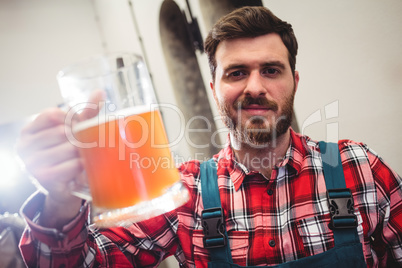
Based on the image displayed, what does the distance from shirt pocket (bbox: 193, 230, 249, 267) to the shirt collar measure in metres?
0.17

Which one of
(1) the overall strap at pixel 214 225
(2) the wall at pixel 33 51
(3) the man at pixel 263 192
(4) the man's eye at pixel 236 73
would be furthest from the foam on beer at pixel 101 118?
(2) the wall at pixel 33 51

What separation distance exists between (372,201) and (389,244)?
19cm

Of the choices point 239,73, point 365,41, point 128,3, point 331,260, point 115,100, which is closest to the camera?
point 115,100

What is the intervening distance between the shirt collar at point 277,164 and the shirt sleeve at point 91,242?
0.91ft

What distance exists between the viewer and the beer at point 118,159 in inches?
21.3

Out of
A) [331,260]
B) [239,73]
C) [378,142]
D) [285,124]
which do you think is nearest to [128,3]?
[239,73]

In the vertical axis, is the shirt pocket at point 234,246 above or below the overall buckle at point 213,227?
below

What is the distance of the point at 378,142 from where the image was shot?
1032mm

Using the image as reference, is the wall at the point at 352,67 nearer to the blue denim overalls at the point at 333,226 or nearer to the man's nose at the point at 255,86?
the blue denim overalls at the point at 333,226

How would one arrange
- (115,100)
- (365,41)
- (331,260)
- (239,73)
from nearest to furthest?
(115,100) → (331,260) → (365,41) → (239,73)

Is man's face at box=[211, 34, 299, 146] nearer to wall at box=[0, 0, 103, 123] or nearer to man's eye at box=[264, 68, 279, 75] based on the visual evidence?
man's eye at box=[264, 68, 279, 75]

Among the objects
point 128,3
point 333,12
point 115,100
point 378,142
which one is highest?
point 128,3

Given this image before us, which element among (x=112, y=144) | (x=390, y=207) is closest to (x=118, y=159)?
(x=112, y=144)

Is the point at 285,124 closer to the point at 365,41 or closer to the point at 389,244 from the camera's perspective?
Answer: the point at 365,41
